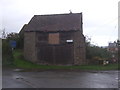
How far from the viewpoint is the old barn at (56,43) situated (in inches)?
1535

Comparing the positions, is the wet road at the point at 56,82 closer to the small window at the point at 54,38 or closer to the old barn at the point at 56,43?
the old barn at the point at 56,43

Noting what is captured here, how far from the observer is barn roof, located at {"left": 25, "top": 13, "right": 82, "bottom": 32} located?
132 feet

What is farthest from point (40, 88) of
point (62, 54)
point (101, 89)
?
point (62, 54)

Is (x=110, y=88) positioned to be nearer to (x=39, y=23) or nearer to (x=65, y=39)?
(x=65, y=39)

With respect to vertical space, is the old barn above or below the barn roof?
below

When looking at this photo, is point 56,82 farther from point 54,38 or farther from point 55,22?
point 55,22

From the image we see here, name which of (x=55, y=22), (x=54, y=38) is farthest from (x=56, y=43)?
(x=55, y=22)

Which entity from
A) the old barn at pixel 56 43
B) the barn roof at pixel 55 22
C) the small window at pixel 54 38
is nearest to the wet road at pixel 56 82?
the old barn at pixel 56 43

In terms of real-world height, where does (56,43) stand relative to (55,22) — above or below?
below

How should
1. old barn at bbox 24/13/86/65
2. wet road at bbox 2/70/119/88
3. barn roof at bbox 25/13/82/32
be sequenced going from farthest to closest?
1. barn roof at bbox 25/13/82/32
2. old barn at bbox 24/13/86/65
3. wet road at bbox 2/70/119/88

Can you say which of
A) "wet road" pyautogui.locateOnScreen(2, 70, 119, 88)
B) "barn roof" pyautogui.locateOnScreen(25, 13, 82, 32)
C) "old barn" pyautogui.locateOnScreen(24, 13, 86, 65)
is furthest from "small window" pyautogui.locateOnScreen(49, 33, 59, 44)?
"wet road" pyautogui.locateOnScreen(2, 70, 119, 88)

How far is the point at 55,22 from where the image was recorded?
139 ft

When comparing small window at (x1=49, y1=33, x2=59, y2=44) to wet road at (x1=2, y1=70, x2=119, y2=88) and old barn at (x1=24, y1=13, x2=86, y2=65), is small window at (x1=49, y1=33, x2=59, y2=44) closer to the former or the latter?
old barn at (x1=24, y1=13, x2=86, y2=65)

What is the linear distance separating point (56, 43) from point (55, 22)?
412cm
